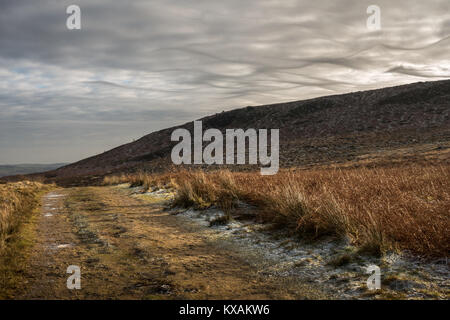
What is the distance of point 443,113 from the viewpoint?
34.4 m

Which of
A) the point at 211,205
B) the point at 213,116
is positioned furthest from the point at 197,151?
the point at 211,205

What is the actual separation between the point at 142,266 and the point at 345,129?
124 ft

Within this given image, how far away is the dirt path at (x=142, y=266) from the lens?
3625mm

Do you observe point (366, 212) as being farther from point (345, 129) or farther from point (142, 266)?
point (345, 129)

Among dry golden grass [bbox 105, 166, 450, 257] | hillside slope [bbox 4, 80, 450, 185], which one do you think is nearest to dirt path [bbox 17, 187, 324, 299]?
dry golden grass [bbox 105, 166, 450, 257]

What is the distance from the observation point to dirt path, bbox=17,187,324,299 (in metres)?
3.62

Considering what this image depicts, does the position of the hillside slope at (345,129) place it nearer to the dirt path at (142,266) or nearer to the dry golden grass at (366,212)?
the dry golden grass at (366,212)

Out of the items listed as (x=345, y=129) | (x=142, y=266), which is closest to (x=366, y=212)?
(x=142, y=266)

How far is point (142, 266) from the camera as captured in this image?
4523mm

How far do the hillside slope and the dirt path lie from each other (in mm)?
16194

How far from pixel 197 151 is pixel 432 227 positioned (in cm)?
4198

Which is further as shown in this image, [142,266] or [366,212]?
[366,212]

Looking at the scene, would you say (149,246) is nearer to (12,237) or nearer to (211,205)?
(12,237)

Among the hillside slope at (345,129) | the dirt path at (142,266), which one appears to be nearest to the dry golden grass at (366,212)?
the dirt path at (142,266)
